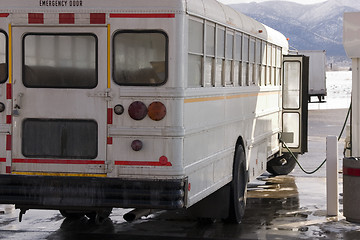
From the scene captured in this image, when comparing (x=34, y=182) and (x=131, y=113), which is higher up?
(x=131, y=113)

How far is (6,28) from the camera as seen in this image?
334 inches

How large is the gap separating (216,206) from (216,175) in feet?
2.81

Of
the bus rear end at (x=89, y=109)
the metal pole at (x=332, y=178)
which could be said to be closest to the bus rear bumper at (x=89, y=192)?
the bus rear end at (x=89, y=109)

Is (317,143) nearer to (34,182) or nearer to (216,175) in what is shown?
(216,175)

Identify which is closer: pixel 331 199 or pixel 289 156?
pixel 331 199

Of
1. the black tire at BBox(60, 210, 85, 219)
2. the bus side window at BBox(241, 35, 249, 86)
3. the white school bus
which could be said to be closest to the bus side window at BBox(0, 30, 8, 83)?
the white school bus

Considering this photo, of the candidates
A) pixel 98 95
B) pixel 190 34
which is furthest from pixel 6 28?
pixel 190 34

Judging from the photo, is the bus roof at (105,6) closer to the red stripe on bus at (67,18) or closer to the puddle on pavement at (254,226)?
the red stripe on bus at (67,18)

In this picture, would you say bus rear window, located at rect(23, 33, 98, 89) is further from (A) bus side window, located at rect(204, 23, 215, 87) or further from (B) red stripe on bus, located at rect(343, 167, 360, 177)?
(B) red stripe on bus, located at rect(343, 167, 360, 177)

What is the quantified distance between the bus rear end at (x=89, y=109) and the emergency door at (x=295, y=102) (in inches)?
282

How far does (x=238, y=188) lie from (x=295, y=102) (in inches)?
190

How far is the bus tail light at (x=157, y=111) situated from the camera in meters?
8.21

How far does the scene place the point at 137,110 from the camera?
8250mm

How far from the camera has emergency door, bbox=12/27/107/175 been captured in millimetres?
8359
